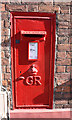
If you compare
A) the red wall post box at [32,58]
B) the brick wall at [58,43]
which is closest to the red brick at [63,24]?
the brick wall at [58,43]

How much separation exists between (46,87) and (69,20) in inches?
63.6

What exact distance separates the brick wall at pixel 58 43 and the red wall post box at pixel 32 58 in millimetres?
106

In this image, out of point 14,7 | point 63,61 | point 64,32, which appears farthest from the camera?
point 63,61

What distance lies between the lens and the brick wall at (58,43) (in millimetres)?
2816

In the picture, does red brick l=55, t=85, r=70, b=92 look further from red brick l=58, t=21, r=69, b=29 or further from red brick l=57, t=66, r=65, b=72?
red brick l=58, t=21, r=69, b=29

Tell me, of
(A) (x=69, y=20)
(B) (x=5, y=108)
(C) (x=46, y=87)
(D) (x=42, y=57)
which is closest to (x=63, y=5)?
(A) (x=69, y=20)

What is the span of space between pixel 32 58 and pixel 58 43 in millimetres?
678

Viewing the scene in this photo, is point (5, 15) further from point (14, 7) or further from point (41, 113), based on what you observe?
point (41, 113)

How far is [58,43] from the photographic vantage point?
2969mm

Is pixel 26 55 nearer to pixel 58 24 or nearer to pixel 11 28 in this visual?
pixel 11 28

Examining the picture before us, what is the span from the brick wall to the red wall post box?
106 millimetres

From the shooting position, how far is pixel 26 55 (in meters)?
2.95

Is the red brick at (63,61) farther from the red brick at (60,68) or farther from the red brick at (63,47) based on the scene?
the red brick at (63,47)

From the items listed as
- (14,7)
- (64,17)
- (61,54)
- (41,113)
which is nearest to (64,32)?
(64,17)
